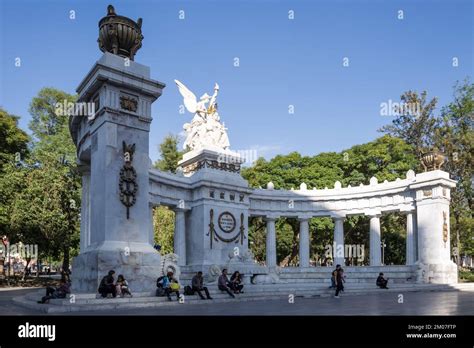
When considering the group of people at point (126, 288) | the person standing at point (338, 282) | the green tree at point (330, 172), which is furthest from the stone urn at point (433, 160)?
the group of people at point (126, 288)

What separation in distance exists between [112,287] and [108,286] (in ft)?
0.49

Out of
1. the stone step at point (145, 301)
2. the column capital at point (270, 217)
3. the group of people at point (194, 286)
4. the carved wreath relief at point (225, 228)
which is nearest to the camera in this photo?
the stone step at point (145, 301)

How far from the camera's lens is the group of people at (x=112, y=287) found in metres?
17.9

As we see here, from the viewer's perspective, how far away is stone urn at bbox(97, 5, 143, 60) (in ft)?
69.2

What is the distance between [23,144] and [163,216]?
1744 cm

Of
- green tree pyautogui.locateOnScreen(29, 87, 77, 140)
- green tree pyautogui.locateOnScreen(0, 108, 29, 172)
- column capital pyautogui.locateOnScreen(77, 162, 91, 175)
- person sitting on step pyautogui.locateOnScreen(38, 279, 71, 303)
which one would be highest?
green tree pyautogui.locateOnScreen(29, 87, 77, 140)

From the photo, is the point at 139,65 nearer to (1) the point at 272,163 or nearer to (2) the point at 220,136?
(2) the point at 220,136

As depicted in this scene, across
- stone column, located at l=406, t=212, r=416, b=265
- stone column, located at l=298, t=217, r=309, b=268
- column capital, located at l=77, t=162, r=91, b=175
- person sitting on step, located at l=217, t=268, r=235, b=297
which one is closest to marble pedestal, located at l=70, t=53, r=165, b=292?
person sitting on step, located at l=217, t=268, r=235, b=297

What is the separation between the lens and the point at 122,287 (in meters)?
18.3

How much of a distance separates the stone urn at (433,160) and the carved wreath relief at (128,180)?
81.2ft

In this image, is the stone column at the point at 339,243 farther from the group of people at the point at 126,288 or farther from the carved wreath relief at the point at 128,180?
the carved wreath relief at the point at 128,180

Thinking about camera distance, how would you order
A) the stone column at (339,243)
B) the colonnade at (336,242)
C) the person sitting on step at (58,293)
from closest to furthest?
the person sitting on step at (58,293) < the colonnade at (336,242) < the stone column at (339,243)

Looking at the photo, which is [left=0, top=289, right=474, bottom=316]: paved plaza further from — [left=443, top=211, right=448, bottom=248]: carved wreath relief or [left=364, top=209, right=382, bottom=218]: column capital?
[left=364, top=209, right=382, bottom=218]: column capital

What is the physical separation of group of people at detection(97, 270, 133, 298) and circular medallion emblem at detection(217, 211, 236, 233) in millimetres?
19521
